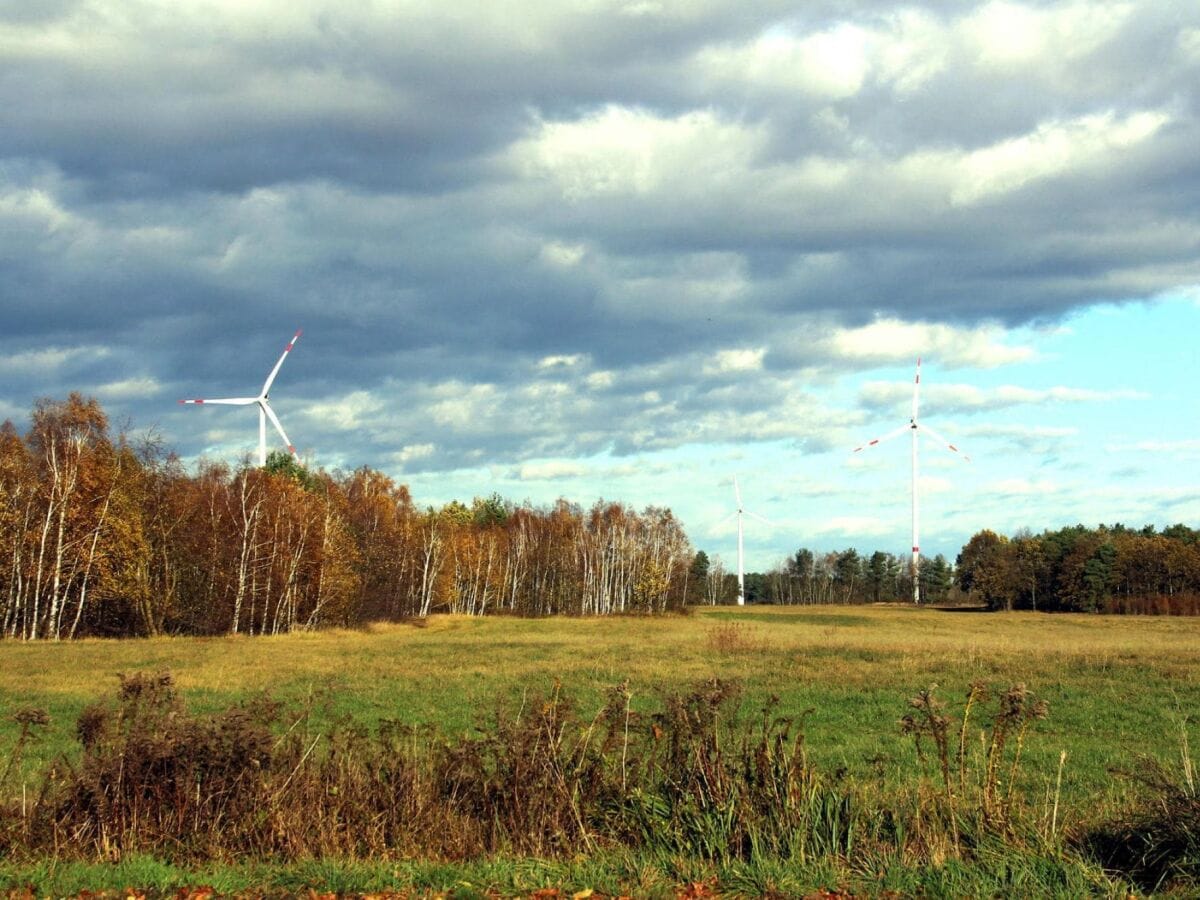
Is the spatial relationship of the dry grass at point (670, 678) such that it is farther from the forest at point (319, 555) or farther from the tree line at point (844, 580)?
the tree line at point (844, 580)

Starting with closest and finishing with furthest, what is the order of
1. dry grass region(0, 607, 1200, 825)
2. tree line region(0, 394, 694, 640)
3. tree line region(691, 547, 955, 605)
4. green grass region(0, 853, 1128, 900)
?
green grass region(0, 853, 1128, 900)
dry grass region(0, 607, 1200, 825)
tree line region(0, 394, 694, 640)
tree line region(691, 547, 955, 605)

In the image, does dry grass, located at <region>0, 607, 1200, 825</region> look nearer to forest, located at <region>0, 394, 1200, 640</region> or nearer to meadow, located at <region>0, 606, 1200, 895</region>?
meadow, located at <region>0, 606, 1200, 895</region>

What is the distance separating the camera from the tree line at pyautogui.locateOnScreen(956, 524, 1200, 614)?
111812 millimetres

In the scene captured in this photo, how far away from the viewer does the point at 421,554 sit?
330ft

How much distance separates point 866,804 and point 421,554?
93.9 metres

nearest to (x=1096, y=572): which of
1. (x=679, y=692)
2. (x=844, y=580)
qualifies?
(x=844, y=580)

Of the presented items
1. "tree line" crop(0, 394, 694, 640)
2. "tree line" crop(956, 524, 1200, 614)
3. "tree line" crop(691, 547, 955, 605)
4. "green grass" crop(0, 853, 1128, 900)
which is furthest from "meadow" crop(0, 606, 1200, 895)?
"tree line" crop(691, 547, 955, 605)

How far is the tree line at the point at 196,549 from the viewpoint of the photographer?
185ft

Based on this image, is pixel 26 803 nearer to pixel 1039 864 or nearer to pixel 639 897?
pixel 639 897

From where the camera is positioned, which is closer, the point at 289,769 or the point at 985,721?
the point at 289,769

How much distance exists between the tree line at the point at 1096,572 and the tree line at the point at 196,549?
48.7 meters

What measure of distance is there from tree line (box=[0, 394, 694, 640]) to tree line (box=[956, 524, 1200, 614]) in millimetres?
48670

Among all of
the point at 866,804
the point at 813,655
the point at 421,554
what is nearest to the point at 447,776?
the point at 866,804

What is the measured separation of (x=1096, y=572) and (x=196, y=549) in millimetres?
96646
